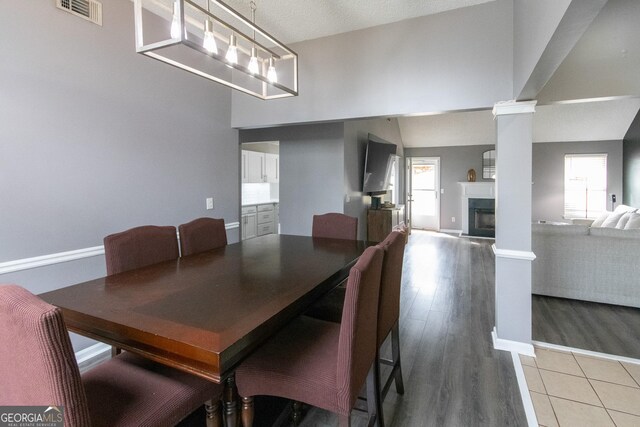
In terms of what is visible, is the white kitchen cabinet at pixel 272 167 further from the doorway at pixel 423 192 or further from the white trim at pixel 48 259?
the white trim at pixel 48 259

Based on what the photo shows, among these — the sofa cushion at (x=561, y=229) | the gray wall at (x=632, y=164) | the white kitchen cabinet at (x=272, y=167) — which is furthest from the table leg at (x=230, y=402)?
the gray wall at (x=632, y=164)

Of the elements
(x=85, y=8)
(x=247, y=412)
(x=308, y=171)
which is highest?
(x=85, y=8)

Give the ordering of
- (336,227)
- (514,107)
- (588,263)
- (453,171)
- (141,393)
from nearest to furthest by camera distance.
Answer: (141,393) → (514,107) → (336,227) → (588,263) → (453,171)

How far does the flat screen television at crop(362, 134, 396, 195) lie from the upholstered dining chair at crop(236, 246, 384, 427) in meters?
3.92

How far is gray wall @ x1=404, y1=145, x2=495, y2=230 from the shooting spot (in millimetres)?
8000

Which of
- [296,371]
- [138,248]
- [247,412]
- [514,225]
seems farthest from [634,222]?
[138,248]

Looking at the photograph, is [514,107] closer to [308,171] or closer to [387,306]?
[387,306]

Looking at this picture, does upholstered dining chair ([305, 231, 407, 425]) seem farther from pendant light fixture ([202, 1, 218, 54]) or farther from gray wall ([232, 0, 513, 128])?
gray wall ([232, 0, 513, 128])

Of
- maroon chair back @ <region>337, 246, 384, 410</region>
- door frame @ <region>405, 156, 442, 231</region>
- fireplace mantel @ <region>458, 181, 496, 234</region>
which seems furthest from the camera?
door frame @ <region>405, 156, 442, 231</region>

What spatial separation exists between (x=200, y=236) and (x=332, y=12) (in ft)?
7.14

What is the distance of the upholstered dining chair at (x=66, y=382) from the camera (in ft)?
2.80

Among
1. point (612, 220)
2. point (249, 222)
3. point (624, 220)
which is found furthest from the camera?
point (249, 222)

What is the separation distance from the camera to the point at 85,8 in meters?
2.36

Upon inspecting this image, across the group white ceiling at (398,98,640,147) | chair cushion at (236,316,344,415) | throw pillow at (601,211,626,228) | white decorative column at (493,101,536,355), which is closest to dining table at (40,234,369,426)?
chair cushion at (236,316,344,415)
